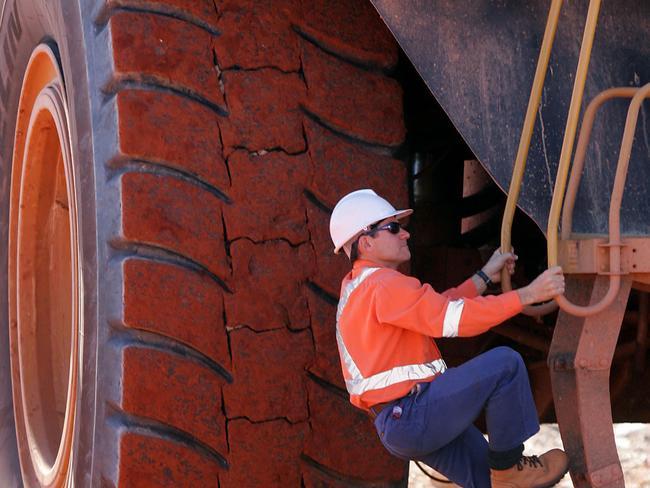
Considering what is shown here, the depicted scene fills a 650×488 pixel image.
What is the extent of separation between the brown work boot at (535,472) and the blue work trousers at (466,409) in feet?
0.15

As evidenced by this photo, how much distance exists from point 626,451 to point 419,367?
3.05m

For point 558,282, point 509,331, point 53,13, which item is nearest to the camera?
point 558,282

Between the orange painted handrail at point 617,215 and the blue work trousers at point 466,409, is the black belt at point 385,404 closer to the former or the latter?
the blue work trousers at point 466,409

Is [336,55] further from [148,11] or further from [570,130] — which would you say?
[570,130]

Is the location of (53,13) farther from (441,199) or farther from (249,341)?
(441,199)

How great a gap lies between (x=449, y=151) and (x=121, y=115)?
1.18 m

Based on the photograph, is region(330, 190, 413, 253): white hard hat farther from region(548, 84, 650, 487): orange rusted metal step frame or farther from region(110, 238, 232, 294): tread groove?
region(548, 84, 650, 487): orange rusted metal step frame

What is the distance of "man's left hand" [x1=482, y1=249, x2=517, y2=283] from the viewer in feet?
8.50

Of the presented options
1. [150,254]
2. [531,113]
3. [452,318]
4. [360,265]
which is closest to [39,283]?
[150,254]

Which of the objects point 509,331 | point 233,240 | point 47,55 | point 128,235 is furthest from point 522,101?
point 47,55

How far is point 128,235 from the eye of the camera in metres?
2.54

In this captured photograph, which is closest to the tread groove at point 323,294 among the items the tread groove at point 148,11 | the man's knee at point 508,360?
the man's knee at point 508,360

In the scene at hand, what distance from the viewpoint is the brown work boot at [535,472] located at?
8.41ft

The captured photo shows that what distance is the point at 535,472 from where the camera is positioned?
8.48 feet
